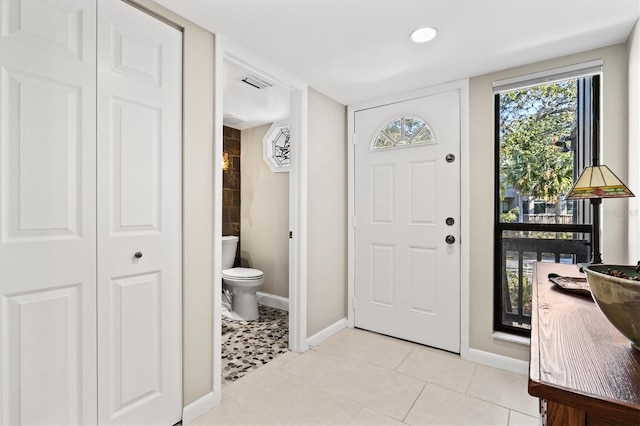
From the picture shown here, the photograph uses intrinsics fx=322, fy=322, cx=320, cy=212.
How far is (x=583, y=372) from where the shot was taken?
1.94 feet

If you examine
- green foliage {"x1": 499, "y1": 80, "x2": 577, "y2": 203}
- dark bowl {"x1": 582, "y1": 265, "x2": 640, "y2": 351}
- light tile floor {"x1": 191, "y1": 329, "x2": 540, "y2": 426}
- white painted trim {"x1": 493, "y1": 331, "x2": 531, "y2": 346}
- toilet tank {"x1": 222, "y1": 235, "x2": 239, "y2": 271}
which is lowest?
light tile floor {"x1": 191, "y1": 329, "x2": 540, "y2": 426}

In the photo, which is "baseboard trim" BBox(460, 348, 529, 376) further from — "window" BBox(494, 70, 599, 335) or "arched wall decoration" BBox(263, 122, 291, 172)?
"arched wall decoration" BBox(263, 122, 291, 172)

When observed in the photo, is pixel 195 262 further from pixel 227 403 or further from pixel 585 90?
pixel 585 90

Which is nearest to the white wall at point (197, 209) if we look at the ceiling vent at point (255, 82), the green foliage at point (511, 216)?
the ceiling vent at point (255, 82)

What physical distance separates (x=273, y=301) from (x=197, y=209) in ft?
7.51

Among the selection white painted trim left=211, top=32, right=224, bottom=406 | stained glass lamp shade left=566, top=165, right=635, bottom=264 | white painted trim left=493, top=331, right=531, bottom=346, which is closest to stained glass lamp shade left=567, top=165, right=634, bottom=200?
stained glass lamp shade left=566, top=165, right=635, bottom=264

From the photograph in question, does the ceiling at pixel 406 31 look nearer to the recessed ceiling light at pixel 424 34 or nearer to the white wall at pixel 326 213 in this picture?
the recessed ceiling light at pixel 424 34

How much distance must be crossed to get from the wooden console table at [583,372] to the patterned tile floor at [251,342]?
2001mm

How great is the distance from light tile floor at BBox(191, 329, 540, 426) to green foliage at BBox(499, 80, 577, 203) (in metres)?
1.38
